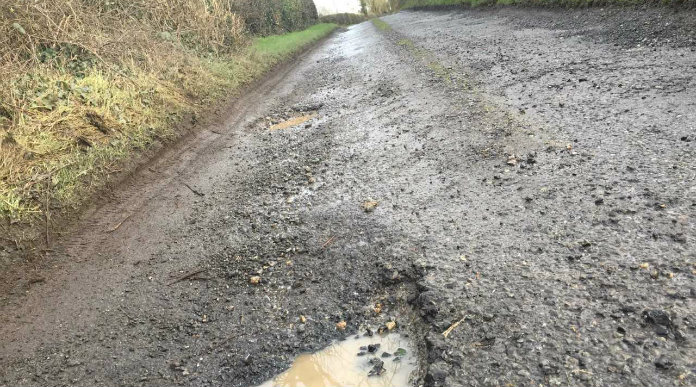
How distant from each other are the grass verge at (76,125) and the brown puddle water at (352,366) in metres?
2.88

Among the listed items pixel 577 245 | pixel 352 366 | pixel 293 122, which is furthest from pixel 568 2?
pixel 352 366

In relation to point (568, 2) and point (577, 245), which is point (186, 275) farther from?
point (568, 2)

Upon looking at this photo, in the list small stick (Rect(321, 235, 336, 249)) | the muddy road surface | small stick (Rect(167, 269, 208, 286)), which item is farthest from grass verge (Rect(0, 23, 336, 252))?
small stick (Rect(321, 235, 336, 249))

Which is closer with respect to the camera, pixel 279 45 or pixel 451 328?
pixel 451 328

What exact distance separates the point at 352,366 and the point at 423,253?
91cm

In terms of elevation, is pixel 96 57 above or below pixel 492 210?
above

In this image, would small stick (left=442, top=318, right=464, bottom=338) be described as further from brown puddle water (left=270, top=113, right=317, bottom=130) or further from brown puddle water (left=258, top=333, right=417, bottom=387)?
brown puddle water (left=270, top=113, right=317, bottom=130)

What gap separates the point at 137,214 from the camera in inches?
170

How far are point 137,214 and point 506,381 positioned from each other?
3.65 meters

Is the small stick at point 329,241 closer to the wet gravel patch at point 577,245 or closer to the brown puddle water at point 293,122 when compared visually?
the wet gravel patch at point 577,245

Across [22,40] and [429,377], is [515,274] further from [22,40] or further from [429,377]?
[22,40]

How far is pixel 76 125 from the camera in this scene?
5.53 m

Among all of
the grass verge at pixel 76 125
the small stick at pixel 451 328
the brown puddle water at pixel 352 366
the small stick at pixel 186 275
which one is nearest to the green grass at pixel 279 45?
the grass verge at pixel 76 125

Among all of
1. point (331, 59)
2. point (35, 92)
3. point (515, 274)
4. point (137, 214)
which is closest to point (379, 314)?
point (515, 274)
